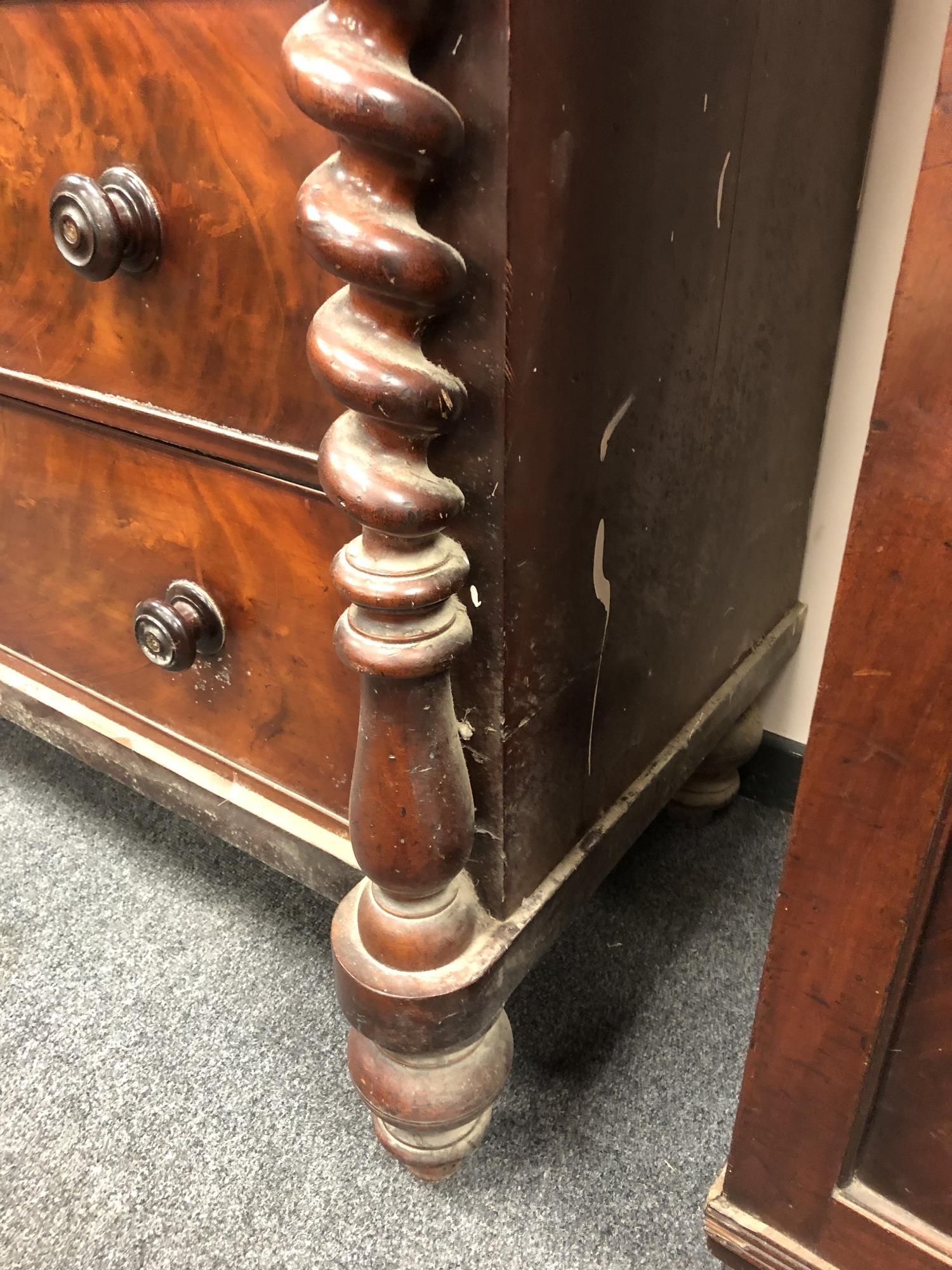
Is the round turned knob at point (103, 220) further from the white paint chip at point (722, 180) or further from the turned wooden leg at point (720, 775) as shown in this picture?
the turned wooden leg at point (720, 775)

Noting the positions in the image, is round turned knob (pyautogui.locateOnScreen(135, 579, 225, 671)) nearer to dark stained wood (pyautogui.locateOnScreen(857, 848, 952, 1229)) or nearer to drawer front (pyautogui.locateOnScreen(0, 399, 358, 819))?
drawer front (pyautogui.locateOnScreen(0, 399, 358, 819))

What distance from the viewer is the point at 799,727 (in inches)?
40.3

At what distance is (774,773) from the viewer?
3.49 ft

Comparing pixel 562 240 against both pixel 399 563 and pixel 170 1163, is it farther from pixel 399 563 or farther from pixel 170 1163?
pixel 170 1163

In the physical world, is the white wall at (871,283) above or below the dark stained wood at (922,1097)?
above

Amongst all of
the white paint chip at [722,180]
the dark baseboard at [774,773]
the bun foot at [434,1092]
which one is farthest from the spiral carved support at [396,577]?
the dark baseboard at [774,773]

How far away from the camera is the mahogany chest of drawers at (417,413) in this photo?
1.29ft

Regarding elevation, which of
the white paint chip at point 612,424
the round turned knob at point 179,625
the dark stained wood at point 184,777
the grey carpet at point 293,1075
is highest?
the white paint chip at point 612,424

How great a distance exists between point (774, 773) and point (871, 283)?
1.70ft

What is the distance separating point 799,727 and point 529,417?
0.69m

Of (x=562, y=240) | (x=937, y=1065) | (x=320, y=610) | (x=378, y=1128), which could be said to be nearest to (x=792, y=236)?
(x=562, y=240)

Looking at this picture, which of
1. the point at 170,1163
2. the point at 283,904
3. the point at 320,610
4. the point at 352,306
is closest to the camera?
the point at 352,306

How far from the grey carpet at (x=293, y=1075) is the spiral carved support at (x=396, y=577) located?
0.10 metres

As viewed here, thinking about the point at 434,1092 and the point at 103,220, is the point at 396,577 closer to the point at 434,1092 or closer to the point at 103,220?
the point at 103,220
